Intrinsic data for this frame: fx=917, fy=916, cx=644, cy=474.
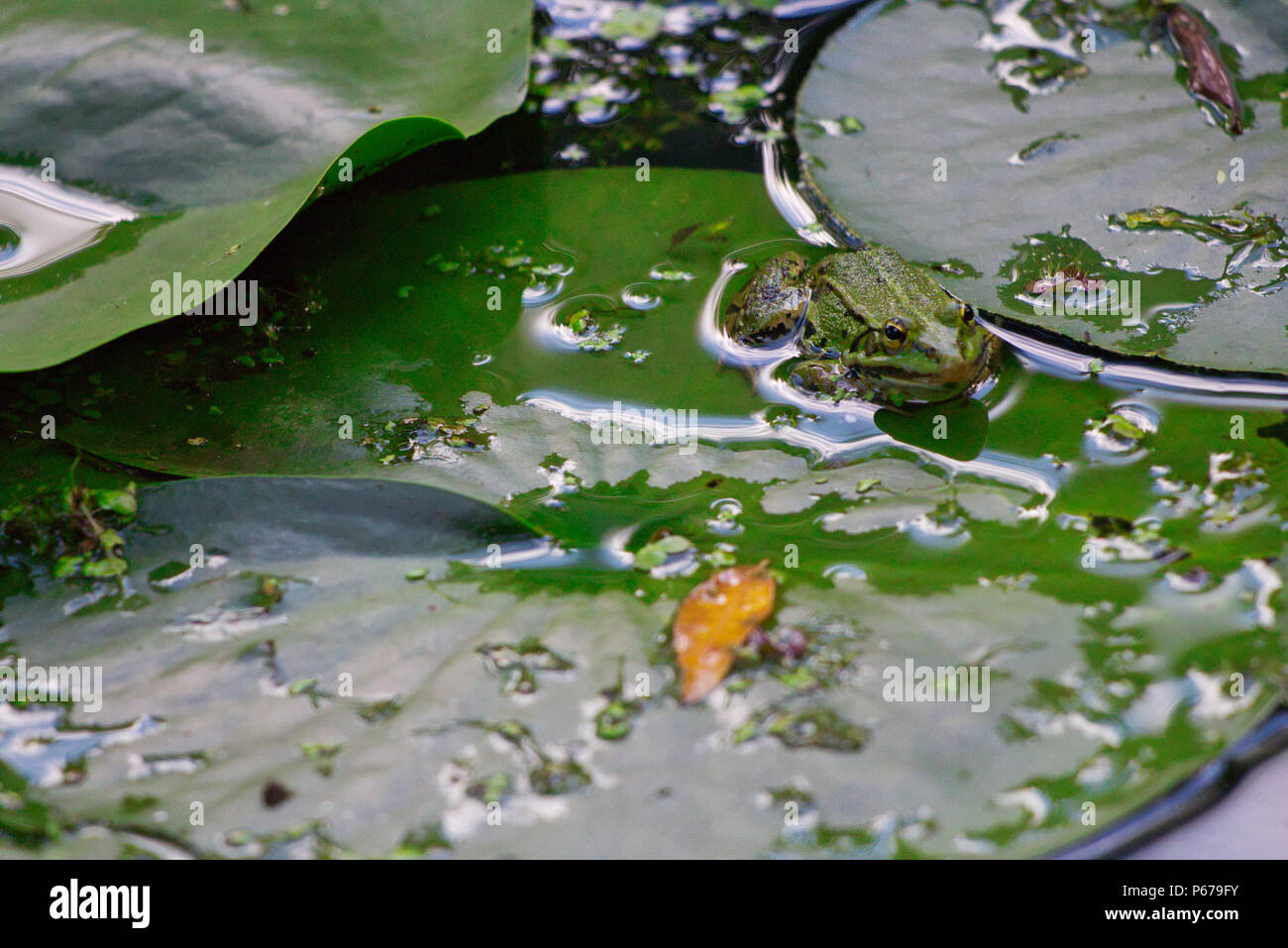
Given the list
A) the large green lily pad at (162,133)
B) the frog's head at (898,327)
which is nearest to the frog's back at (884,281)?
the frog's head at (898,327)

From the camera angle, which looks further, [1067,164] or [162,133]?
[1067,164]

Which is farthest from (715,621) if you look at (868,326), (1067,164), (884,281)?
(1067,164)

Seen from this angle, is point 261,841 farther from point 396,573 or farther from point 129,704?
point 396,573

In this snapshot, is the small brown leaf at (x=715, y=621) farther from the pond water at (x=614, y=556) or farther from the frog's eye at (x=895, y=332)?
the frog's eye at (x=895, y=332)

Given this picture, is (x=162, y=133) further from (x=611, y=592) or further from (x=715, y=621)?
(x=715, y=621)

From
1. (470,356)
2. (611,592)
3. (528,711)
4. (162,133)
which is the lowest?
(528,711)

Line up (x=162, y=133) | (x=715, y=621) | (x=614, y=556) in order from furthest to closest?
(x=162, y=133), (x=614, y=556), (x=715, y=621)

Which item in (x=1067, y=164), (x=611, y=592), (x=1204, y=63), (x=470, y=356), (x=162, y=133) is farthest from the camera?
(x=1204, y=63)
